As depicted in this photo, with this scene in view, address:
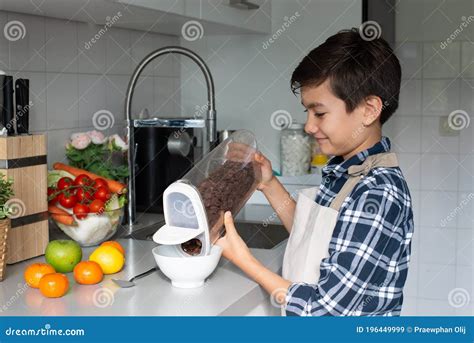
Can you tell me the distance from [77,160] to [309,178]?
850 millimetres

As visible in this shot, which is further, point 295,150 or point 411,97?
point 411,97

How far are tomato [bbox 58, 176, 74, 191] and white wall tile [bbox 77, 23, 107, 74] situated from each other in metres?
0.45

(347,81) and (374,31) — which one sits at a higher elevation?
(374,31)

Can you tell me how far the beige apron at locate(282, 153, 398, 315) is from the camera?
1230 millimetres

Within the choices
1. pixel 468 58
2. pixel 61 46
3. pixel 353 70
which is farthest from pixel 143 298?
pixel 468 58

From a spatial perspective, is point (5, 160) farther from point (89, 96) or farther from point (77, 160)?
point (89, 96)

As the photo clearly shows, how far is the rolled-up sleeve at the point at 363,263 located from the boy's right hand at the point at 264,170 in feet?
1.19

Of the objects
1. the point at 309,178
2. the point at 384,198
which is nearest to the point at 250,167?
the point at 384,198

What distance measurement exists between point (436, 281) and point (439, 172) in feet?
1.34

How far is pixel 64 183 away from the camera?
5.03 feet

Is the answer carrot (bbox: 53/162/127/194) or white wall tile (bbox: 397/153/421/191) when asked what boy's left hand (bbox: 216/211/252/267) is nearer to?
carrot (bbox: 53/162/127/194)

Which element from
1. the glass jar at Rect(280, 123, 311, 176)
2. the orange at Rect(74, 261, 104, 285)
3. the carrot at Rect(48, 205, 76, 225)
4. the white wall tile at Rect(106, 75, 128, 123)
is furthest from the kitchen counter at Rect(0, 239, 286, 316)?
the glass jar at Rect(280, 123, 311, 176)

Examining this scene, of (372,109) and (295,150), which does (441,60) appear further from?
(372,109)
